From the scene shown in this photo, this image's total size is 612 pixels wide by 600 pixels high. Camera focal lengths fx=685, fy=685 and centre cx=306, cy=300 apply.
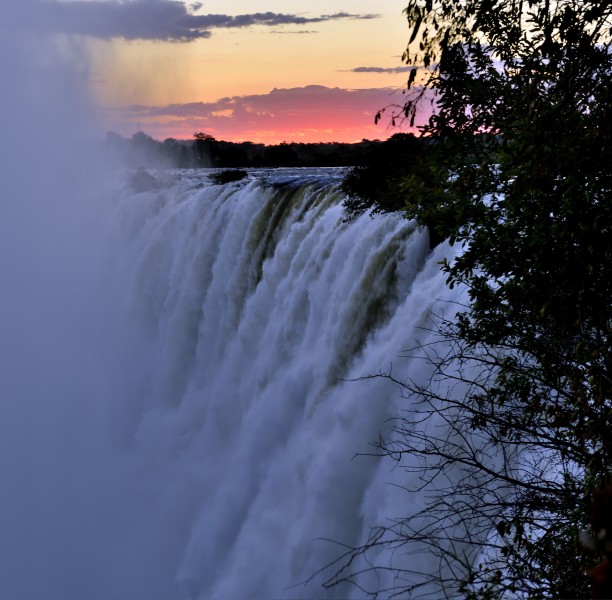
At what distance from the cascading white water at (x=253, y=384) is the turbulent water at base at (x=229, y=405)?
44 millimetres

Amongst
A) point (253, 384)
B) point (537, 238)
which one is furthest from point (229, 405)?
point (537, 238)

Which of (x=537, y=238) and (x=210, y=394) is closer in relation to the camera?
(x=537, y=238)

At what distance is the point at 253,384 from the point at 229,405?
1.52 meters

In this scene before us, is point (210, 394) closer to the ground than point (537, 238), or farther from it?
farther from it

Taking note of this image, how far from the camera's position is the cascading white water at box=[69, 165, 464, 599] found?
35.0 ft

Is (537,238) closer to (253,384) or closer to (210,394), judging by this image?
(253,384)

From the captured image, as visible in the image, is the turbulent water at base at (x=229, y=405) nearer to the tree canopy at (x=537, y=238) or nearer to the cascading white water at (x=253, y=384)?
the cascading white water at (x=253, y=384)

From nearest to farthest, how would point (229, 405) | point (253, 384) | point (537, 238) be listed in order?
point (537, 238) → point (253, 384) → point (229, 405)

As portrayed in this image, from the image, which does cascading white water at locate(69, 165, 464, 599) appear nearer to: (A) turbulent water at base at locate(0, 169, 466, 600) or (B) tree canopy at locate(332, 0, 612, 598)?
(A) turbulent water at base at locate(0, 169, 466, 600)

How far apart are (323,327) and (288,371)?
5.17 feet

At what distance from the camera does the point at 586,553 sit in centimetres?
447

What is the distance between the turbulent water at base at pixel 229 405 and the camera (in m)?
10.7

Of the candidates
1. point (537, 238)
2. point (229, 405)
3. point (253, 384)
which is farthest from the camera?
point (229, 405)

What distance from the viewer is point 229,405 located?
17.4m
